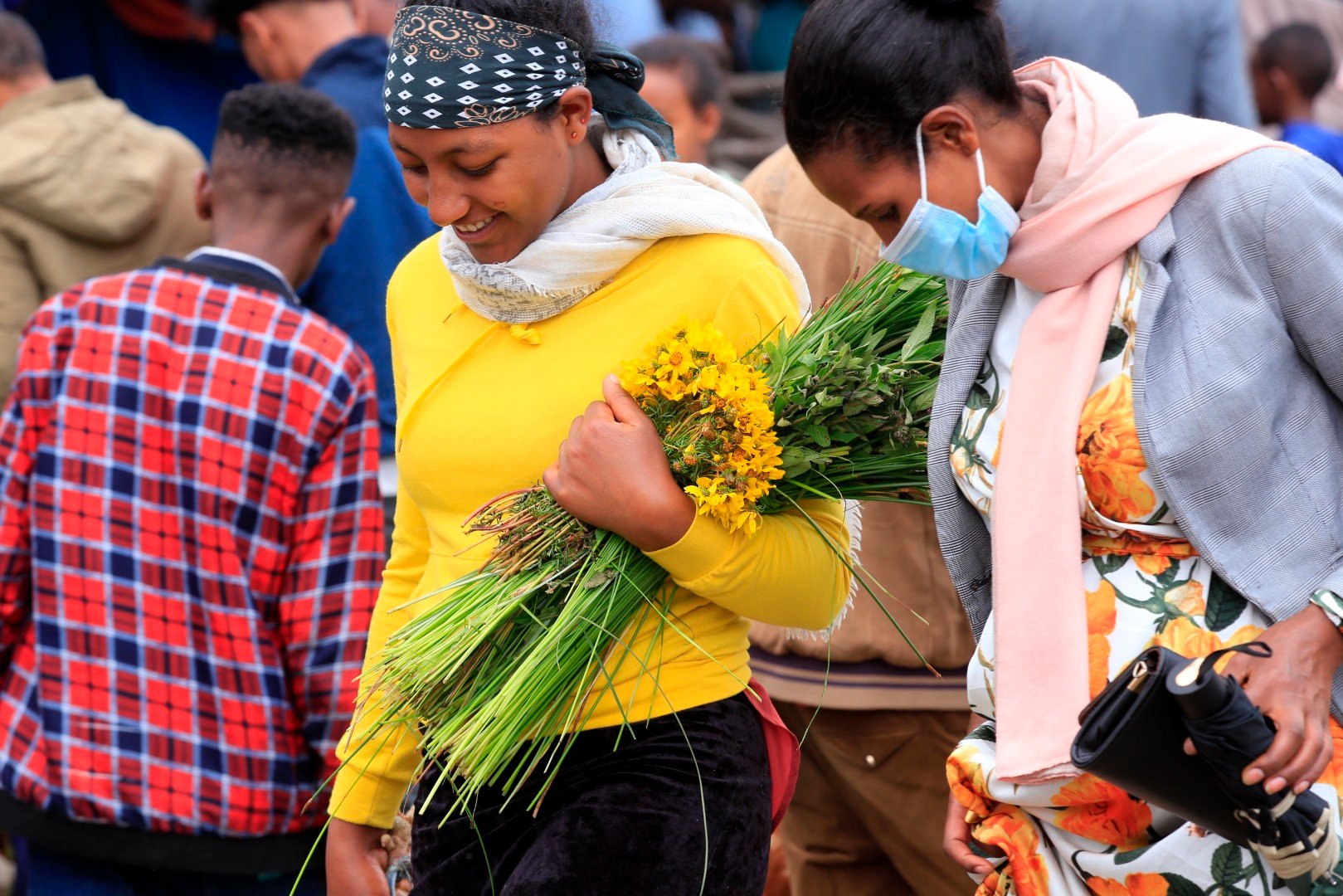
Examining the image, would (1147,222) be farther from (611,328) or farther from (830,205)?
(830,205)

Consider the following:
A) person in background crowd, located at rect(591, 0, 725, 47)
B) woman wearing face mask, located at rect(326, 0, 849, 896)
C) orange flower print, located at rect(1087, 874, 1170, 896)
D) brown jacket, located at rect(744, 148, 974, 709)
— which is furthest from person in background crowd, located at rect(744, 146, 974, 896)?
person in background crowd, located at rect(591, 0, 725, 47)

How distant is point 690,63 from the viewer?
534 cm

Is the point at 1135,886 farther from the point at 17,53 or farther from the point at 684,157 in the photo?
the point at 17,53

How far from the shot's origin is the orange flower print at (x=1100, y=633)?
1872 mm

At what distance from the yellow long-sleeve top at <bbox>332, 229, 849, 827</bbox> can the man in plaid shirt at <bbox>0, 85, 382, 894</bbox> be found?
81 centimetres

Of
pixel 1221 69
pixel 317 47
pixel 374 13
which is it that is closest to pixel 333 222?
pixel 317 47

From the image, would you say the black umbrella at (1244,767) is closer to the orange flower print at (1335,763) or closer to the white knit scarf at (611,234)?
the orange flower print at (1335,763)

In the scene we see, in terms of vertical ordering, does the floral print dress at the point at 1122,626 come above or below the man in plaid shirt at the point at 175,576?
above

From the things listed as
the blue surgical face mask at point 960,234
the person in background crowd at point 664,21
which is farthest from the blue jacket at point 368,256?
the blue surgical face mask at point 960,234

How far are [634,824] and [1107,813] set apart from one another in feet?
2.14

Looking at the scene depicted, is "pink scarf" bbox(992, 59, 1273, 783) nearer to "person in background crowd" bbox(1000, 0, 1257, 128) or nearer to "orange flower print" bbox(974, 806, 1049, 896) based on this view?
"orange flower print" bbox(974, 806, 1049, 896)

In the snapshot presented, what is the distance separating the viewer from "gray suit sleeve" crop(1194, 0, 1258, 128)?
4785 mm

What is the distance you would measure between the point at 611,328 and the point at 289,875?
164 centimetres

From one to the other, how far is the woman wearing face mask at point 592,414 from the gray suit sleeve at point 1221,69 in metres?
3.08
